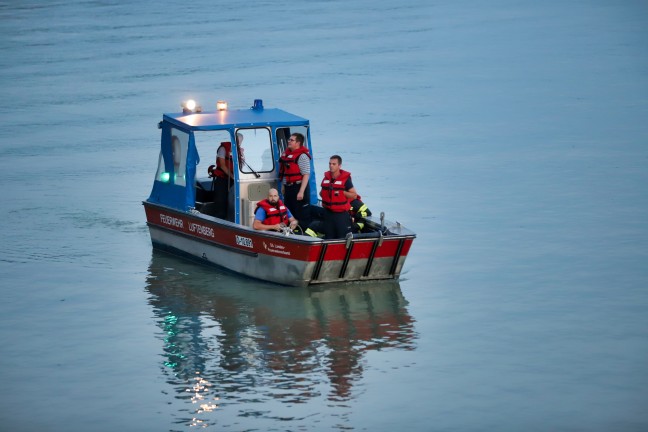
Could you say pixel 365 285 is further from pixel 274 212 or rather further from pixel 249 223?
pixel 249 223

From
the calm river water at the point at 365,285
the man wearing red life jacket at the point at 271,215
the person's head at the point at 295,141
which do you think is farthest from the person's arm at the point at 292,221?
the person's head at the point at 295,141

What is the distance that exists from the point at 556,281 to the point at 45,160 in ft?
44.0

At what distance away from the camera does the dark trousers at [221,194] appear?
20.3 m

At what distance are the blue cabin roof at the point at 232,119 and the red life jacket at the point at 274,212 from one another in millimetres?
1528

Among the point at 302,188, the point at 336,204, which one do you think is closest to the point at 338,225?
the point at 336,204

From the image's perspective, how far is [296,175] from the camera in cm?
1995

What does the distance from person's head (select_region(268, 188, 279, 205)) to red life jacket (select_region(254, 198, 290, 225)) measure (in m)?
0.05

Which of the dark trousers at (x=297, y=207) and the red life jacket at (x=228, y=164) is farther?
the red life jacket at (x=228, y=164)

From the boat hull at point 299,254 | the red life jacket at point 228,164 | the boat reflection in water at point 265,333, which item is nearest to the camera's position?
the boat reflection in water at point 265,333

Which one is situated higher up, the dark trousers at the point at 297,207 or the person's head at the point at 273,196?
the person's head at the point at 273,196

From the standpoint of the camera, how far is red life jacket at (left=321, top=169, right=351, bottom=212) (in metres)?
18.7

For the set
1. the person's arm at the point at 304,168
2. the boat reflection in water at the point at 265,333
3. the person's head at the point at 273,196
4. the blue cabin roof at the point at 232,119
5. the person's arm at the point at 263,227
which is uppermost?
the blue cabin roof at the point at 232,119

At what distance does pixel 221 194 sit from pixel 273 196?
5.83 ft

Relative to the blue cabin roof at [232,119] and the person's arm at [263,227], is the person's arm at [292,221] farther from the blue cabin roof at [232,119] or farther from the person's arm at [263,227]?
the blue cabin roof at [232,119]
